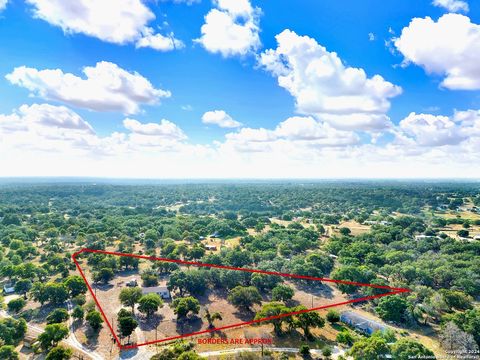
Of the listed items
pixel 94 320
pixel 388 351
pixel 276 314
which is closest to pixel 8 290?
pixel 94 320

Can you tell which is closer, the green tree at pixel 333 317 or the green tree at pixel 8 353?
the green tree at pixel 8 353

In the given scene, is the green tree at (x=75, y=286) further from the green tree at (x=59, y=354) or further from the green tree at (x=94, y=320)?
the green tree at (x=59, y=354)

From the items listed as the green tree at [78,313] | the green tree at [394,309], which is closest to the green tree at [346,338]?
the green tree at [394,309]

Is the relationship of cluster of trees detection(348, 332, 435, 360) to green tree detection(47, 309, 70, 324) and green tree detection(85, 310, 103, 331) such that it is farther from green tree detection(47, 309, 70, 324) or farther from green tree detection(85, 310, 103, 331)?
green tree detection(47, 309, 70, 324)

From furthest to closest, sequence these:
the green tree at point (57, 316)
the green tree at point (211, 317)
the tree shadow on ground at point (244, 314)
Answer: the tree shadow on ground at point (244, 314), the green tree at point (211, 317), the green tree at point (57, 316)

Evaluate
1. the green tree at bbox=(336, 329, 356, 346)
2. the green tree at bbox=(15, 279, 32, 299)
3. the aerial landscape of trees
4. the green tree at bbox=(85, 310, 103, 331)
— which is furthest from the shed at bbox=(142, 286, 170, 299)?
the green tree at bbox=(336, 329, 356, 346)

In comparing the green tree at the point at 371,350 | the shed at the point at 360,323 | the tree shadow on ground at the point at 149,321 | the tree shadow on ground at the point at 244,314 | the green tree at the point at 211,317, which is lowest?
the tree shadow on ground at the point at 149,321

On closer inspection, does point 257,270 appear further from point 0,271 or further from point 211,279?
point 0,271
